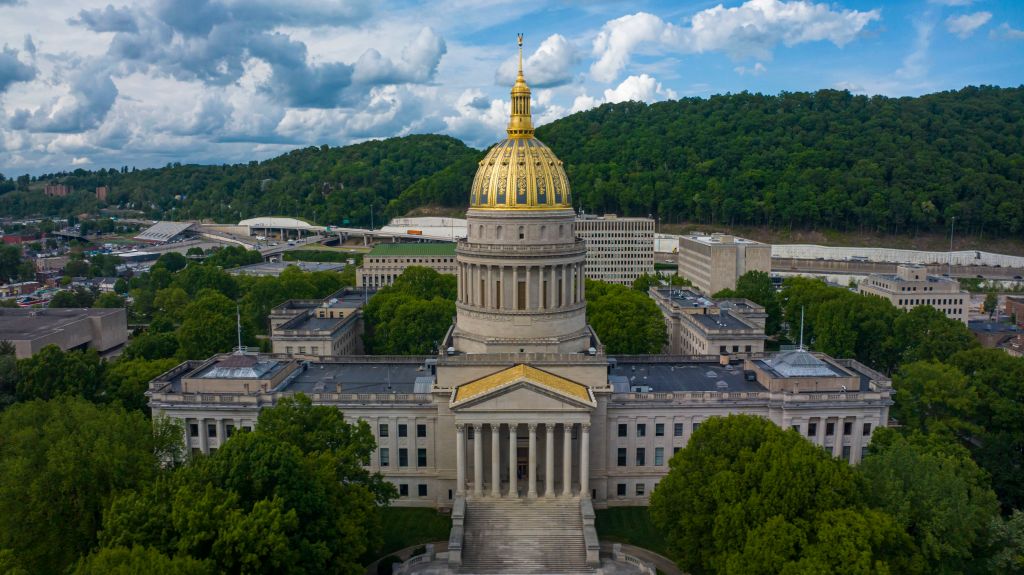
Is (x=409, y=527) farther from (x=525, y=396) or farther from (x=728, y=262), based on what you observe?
(x=728, y=262)

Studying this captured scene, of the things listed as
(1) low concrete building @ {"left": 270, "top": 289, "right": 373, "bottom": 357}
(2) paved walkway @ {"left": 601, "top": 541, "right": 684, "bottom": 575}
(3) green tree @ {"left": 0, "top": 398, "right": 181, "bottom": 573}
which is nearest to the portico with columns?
(2) paved walkway @ {"left": 601, "top": 541, "right": 684, "bottom": 575}

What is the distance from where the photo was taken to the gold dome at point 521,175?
66.1 metres

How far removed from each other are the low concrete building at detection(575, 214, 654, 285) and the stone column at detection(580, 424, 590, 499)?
11522 cm

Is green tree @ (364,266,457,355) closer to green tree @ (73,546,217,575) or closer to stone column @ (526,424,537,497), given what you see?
stone column @ (526,424,537,497)

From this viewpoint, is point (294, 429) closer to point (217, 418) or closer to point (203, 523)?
point (203, 523)

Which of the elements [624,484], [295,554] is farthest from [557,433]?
[295,554]

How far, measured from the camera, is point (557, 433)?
59969mm

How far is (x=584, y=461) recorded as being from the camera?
56.9m

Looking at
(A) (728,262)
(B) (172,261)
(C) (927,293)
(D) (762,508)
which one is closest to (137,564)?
(D) (762,508)

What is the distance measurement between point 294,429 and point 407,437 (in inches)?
583

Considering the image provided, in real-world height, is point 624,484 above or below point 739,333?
below

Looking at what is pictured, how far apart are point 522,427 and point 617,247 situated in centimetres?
11877

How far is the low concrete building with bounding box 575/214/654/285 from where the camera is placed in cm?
17100

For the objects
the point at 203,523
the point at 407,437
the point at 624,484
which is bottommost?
the point at 624,484
